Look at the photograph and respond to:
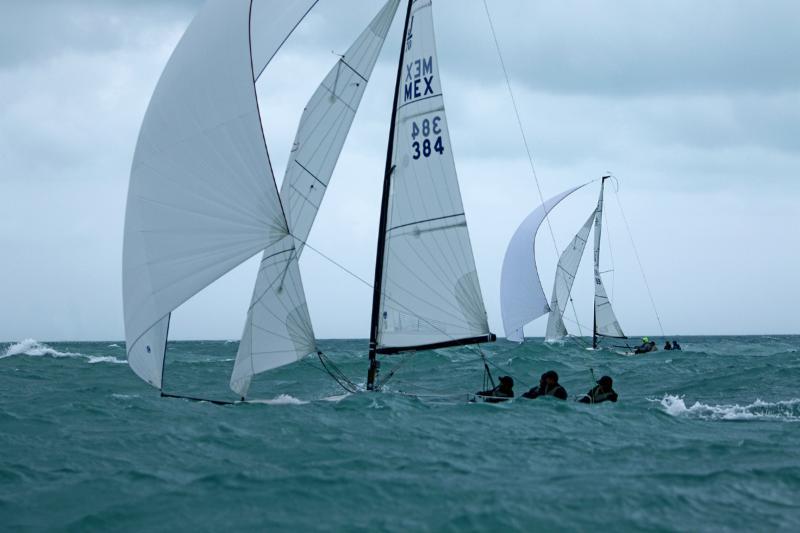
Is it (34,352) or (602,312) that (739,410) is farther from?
(34,352)

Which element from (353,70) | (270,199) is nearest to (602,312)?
(353,70)

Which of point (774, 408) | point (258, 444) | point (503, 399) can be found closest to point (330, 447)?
point (258, 444)

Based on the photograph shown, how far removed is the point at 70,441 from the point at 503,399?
8.61 metres

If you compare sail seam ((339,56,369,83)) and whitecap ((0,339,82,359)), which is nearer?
sail seam ((339,56,369,83))

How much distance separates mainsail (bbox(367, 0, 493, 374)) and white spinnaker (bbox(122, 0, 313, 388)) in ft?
14.4

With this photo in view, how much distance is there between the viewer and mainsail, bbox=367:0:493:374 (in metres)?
16.6

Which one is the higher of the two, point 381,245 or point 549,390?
point 381,245

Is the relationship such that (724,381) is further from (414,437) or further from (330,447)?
(330,447)

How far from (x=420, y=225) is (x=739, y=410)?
8.43 m

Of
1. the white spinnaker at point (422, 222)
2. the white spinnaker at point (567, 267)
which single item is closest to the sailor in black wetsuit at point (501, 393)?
the white spinnaker at point (422, 222)

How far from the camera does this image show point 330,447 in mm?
12125

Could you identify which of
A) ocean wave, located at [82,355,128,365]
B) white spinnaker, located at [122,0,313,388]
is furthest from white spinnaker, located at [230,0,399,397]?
ocean wave, located at [82,355,128,365]

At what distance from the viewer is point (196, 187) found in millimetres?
12297

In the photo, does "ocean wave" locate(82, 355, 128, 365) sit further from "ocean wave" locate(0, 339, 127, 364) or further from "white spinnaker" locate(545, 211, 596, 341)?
"white spinnaker" locate(545, 211, 596, 341)
